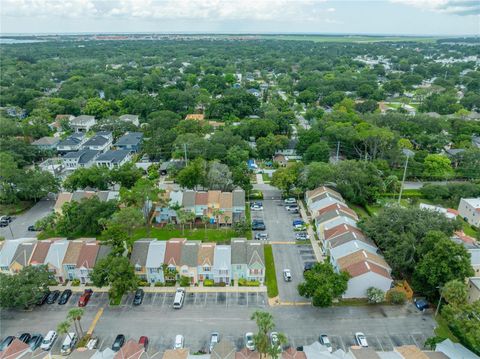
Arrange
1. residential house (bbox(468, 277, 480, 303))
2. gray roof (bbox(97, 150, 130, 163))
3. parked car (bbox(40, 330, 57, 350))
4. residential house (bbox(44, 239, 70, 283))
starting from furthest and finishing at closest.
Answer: gray roof (bbox(97, 150, 130, 163)) → residential house (bbox(44, 239, 70, 283)) → residential house (bbox(468, 277, 480, 303)) → parked car (bbox(40, 330, 57, 350))

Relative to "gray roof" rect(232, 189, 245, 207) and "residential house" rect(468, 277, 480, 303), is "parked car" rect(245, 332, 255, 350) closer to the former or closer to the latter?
"gray roof" rect(232, 189, 245, 207)

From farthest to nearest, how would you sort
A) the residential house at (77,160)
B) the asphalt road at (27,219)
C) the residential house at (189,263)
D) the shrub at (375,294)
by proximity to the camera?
the residential house at (77,160)
the asphalt road at (27,219)
the residential house at (189,263)
the shrub at (375,294)

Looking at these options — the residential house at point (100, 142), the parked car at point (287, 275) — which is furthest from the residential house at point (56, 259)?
the residential house at point (100, 142)

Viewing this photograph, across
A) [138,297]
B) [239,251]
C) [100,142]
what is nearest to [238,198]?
[239,251]

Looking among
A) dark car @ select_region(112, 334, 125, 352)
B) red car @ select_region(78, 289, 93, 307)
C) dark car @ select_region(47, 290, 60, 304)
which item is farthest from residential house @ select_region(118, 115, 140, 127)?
dark car @ select_region(112, 334, 125, 352)

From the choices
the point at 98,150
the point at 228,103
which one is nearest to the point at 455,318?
the point at 98,150

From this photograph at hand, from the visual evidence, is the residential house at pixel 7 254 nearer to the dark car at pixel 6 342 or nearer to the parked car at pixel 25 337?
the dark car at pixel 6 342
